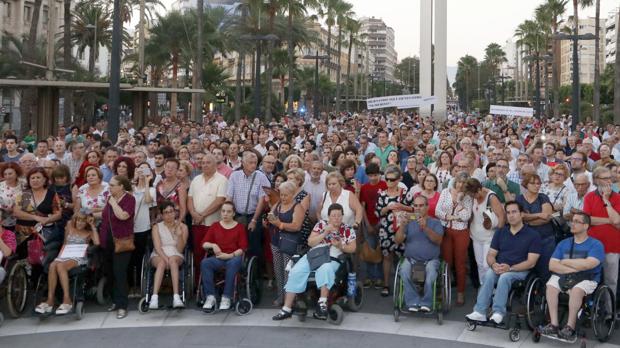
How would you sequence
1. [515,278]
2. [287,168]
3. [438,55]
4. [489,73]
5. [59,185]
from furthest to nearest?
1. [489,73]
2. [438,55]
3. [287,168]
4. [59,185]
5. [515,278]

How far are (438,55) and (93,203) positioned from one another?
150 ft

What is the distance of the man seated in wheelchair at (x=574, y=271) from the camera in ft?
23.8

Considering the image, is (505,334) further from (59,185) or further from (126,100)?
(126,100)

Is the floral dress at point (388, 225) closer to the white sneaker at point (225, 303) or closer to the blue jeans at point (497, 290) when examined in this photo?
the blue jeans at point (497, 290)

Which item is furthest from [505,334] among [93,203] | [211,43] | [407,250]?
[211,43]

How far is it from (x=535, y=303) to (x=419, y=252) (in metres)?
1.35

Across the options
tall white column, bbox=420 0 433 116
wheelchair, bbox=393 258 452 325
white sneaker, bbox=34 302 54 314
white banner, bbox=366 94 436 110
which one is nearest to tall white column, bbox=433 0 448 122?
tall white column, bbox=420 0 433 116

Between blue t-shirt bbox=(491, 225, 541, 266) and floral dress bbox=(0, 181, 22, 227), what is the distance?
560cm

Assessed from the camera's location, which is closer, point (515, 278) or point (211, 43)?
point (515, 278)

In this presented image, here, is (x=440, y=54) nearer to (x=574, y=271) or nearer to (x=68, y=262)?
(x=574, y=271)

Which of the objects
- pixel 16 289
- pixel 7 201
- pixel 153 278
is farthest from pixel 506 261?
pixel 7 201

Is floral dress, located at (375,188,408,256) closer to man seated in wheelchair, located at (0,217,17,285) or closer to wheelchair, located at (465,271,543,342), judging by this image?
wheelchair, located at (465,271,543,342)

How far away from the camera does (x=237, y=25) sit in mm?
43000

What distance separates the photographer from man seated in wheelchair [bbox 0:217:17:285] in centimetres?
813
